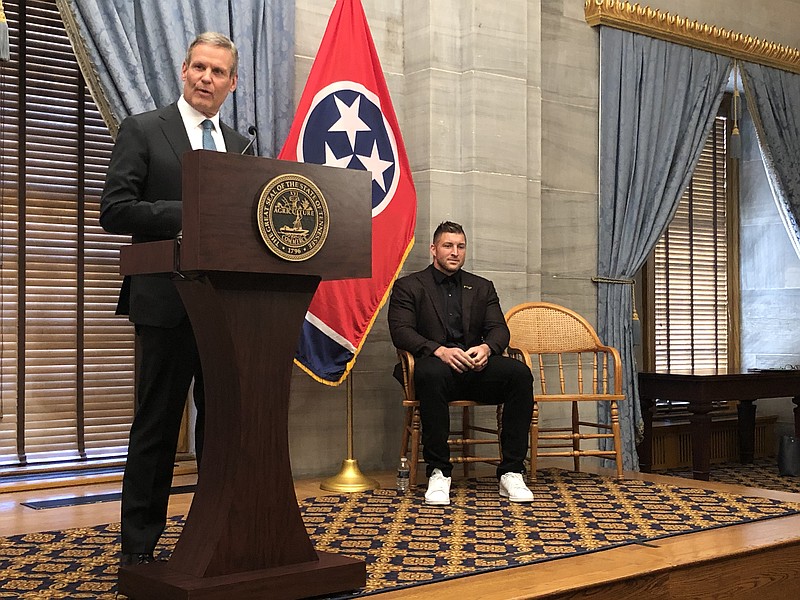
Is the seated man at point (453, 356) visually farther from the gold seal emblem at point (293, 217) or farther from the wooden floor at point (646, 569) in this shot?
the gold seal emblem at point (293, 217)

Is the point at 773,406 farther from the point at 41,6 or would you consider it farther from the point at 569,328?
the point at 41,6

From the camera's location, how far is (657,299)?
23.9ft

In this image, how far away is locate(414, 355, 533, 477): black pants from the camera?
13.8 ft

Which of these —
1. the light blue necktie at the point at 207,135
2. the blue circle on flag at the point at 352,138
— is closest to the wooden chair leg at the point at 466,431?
the blue circle on flag at the point at 352,138

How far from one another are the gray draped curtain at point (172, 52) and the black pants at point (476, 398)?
4.38 ft

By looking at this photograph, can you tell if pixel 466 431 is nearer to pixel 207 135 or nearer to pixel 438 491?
pixel 438 491

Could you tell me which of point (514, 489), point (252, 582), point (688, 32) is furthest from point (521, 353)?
point (688, 32)

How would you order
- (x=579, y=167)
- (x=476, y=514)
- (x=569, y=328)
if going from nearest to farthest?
1. (x=476, y=514)
2. (x=569, y=328)
3. (x=579, y=167)

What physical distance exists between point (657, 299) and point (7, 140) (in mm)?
4604

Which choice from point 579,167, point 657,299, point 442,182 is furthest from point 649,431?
point 442,182

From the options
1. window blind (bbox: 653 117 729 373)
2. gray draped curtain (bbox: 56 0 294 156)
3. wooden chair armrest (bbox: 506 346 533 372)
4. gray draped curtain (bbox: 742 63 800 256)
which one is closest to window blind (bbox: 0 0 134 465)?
gray draped curtain (bbox: 56 0 294 156)

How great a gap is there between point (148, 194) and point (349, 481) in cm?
210

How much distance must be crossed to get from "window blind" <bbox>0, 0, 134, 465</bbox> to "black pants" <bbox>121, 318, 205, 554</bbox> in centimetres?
204

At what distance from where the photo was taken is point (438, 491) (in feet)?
13.4
